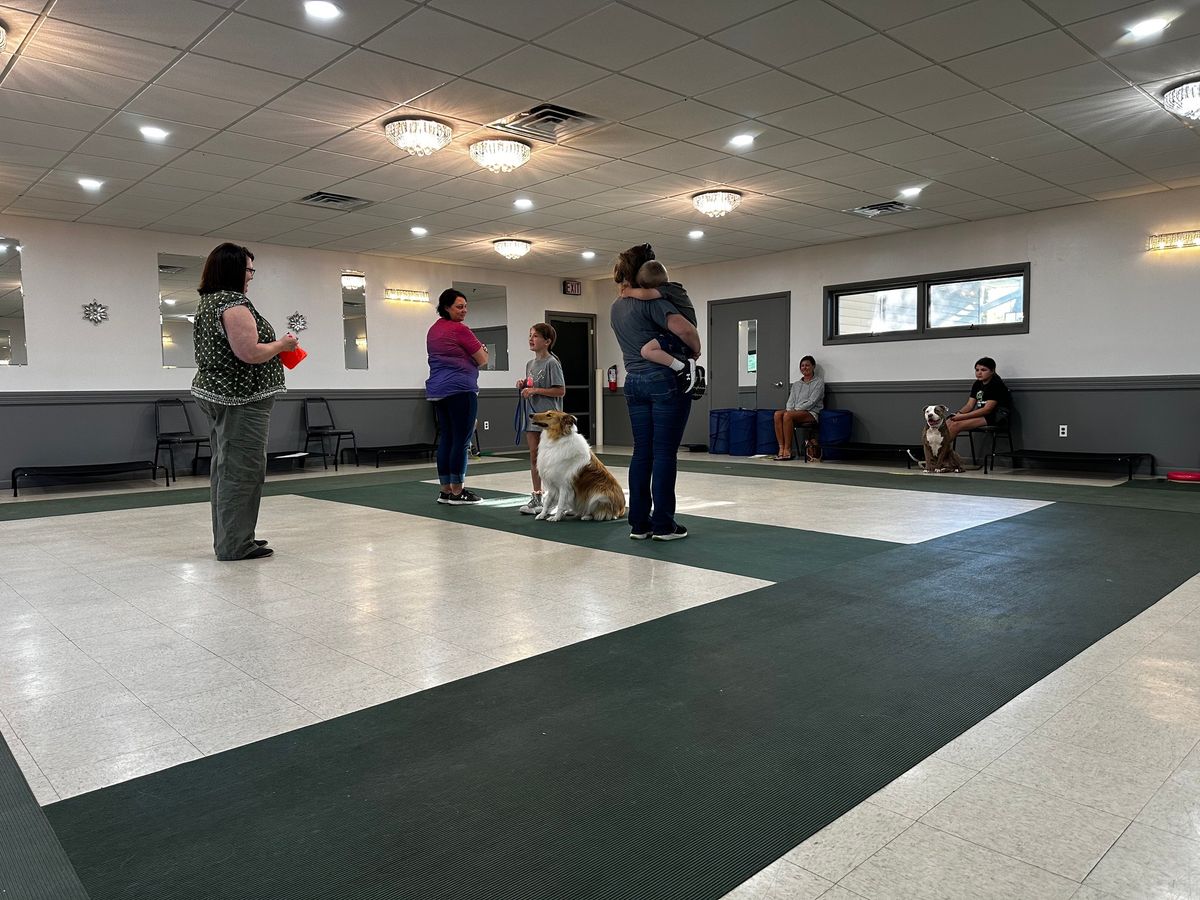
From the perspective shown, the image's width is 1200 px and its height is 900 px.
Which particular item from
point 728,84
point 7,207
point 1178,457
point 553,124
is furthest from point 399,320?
point 1178,457

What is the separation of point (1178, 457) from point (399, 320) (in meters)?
9.53

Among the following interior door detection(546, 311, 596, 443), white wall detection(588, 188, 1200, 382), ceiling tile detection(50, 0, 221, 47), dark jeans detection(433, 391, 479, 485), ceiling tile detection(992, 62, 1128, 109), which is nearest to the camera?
ceiling tile detection(50, 0, 221, 47)

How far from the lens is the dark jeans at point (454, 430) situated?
5.86 meters

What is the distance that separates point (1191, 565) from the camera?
385 cm

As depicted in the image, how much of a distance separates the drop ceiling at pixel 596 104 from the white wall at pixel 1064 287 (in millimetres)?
556

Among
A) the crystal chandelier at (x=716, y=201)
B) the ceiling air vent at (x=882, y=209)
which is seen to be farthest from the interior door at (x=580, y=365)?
the crystal chandelier at (x=716, y=201)

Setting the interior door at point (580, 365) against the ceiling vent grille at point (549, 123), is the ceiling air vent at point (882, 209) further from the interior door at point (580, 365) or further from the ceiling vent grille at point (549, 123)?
the interior door at point (580, 365)

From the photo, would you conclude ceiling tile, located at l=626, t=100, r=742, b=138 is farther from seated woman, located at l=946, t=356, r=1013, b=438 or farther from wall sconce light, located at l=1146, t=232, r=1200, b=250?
wall sconce light, located at l=1146, t=232, r=1200, b=250

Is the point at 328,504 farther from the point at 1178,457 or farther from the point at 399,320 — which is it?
the point at 1178,457

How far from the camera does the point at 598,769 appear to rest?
1.83 m

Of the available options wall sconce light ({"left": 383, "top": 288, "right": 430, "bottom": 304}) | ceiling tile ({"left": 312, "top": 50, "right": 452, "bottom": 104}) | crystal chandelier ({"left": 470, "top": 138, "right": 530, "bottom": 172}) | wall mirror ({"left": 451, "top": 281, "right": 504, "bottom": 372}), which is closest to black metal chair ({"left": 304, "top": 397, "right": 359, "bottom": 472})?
wall sconce light ({"left": 383, "top": 288, "right": 430, "bottom": 304})

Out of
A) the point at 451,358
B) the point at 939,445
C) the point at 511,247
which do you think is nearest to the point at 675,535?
the point at 451,358

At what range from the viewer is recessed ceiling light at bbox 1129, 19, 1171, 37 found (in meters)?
4.20

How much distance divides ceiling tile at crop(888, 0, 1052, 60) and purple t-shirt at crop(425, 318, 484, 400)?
3.34 meters
